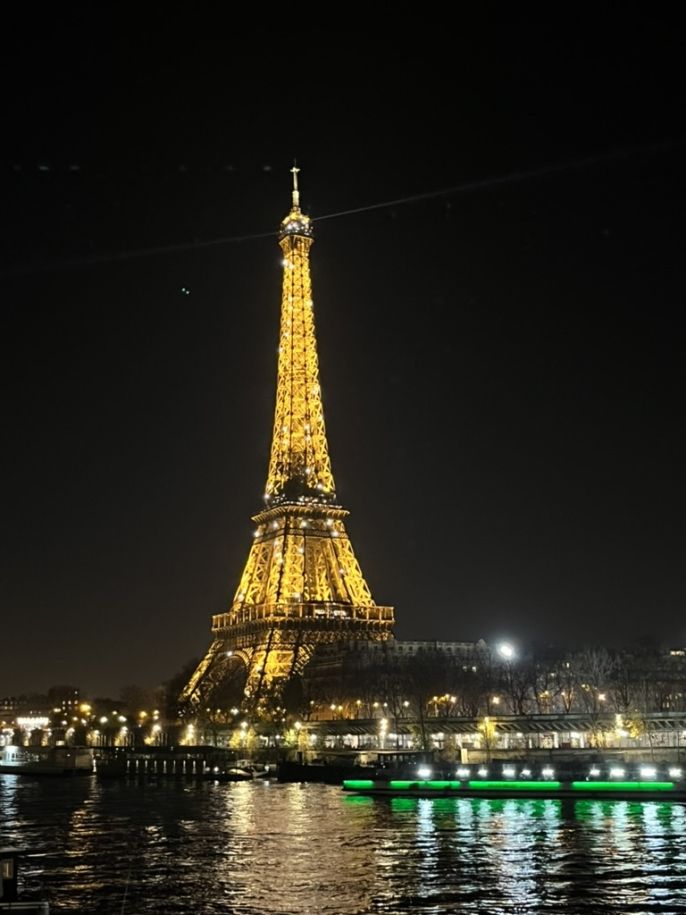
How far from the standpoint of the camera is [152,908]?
26.5 meters

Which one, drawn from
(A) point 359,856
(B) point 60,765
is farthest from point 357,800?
(B) point 60,765

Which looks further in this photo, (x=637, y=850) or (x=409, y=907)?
(x=637, y=850)

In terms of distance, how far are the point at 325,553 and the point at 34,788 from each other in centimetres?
4115

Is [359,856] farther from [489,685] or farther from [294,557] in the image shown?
[294,557]

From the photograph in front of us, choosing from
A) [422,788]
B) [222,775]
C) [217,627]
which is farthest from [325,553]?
[422,788]

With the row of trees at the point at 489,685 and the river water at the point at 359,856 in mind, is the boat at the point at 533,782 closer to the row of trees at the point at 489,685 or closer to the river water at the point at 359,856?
the river water at the point at 359,856

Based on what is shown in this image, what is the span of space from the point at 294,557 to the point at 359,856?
242 feet

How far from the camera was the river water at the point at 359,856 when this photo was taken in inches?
1049

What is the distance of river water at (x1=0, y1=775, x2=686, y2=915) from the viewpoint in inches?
1049

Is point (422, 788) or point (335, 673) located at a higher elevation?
point (335, 673)

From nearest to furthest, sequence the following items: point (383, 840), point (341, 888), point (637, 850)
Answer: point (341, 888), point (637, 850), point (383, 840)

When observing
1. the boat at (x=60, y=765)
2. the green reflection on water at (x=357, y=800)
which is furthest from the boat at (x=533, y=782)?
the boat at (x=60, y=765)

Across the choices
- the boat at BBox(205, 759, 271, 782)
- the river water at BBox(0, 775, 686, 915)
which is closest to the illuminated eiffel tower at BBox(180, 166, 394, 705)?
the boat at BBox(205, 759, 271, 782)

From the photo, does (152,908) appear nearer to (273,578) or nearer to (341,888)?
(341,888)
